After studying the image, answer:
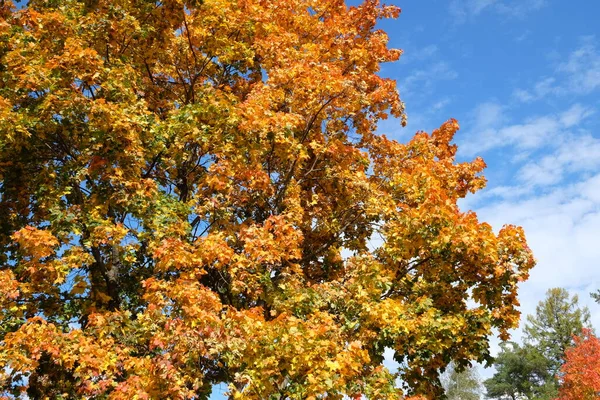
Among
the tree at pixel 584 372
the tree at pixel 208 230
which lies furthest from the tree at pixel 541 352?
the tree at pixel 208 230

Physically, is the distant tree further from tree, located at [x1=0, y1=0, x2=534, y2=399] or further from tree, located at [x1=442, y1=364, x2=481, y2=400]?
tree, located at [x1=0, y1=0, x2=534, y2=399]

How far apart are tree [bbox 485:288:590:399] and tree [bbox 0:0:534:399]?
166ft

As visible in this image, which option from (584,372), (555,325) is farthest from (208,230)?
(555,325)

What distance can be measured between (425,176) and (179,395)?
7794mm

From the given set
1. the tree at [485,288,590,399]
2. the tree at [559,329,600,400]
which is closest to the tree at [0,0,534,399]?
the tree at [559,329,600,400]

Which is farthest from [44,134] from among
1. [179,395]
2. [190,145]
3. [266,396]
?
[266,396]

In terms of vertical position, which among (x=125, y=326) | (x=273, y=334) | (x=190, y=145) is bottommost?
(x=273, y=334)

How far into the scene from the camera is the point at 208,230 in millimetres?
10539

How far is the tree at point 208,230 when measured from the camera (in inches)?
299

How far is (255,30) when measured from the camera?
12.4m

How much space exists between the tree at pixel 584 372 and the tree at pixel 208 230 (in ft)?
76.1

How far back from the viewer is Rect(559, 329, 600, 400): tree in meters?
28.5

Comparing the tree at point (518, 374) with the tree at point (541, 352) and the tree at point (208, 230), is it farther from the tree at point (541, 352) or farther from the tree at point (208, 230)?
the tree at point (208, 230)

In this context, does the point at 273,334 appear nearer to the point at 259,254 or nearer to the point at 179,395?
the point at 179,395
